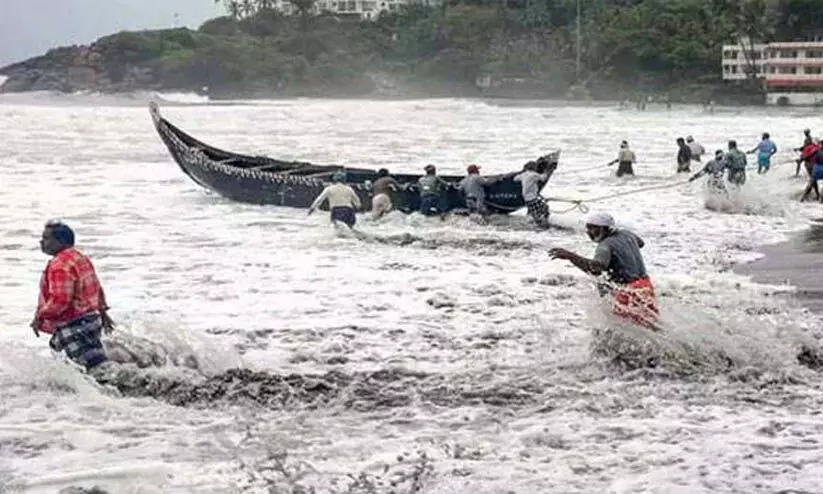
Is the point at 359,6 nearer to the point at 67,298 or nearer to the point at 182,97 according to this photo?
the point at 182,97

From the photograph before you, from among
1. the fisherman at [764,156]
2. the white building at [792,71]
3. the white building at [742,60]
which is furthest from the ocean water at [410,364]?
the white building at [742,60]

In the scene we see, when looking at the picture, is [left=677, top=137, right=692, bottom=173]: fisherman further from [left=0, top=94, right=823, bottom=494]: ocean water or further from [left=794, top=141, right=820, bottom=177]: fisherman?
[left=0, top=94, right=823, bottom=494]: ocean water

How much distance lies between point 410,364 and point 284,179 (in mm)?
12611

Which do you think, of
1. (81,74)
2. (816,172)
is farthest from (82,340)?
(81,74)

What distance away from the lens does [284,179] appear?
71.7 feet

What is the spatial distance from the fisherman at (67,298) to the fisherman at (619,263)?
11.6 ft

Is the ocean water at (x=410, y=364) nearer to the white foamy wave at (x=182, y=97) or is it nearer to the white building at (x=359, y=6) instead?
the white foamy wave at (x=182, y=97)

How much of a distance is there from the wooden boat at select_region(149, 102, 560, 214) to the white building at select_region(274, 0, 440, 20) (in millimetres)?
126412

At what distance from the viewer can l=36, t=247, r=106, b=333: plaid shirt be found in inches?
301

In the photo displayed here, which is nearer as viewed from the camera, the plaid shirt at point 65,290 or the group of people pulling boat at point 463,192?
the plaid shirt at point 65,290

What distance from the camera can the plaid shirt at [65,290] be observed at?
7.66m

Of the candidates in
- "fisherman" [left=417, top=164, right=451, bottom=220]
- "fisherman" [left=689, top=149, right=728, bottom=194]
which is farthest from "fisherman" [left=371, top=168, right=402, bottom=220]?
"fisherman" [left=689, top=149, right=728, bottom=194]

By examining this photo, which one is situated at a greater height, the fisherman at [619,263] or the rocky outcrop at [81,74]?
the rocky outcrop at [81,74]

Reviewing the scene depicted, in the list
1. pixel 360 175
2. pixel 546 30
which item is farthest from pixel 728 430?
pixel 546 30
